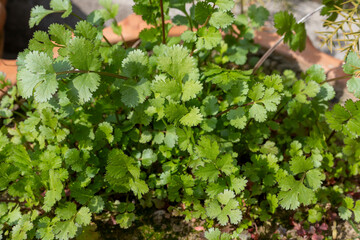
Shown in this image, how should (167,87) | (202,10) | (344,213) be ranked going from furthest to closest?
(344,213)
(202,10)
(167,87)

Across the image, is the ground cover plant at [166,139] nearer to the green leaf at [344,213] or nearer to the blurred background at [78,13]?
the green leaf at [344,213]

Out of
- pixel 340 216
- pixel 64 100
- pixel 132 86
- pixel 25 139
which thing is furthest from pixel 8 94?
pixel 340 216

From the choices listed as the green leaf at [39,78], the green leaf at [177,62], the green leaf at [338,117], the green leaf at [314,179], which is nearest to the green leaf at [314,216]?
the green leaf at [314,179]

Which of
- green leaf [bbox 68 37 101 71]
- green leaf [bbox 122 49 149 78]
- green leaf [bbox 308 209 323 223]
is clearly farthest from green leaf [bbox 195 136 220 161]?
green leaf [bbox 308 209 323 223]

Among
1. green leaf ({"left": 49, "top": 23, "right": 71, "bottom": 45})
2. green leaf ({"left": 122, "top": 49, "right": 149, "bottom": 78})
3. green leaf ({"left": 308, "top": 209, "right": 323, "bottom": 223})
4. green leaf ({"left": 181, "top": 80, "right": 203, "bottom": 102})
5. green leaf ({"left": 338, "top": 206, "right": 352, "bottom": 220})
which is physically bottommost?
green leaf ({"left": 308, "top": 209, "right": 323, "bottom": 223})

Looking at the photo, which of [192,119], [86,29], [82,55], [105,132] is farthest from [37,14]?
[192,119]

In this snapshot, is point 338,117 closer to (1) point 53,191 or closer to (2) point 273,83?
(2) point 273,83

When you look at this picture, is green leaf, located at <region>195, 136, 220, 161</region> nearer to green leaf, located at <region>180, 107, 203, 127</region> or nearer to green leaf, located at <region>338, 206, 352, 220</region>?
green leaf, located at <region>180, 107, 203, 127</region>
